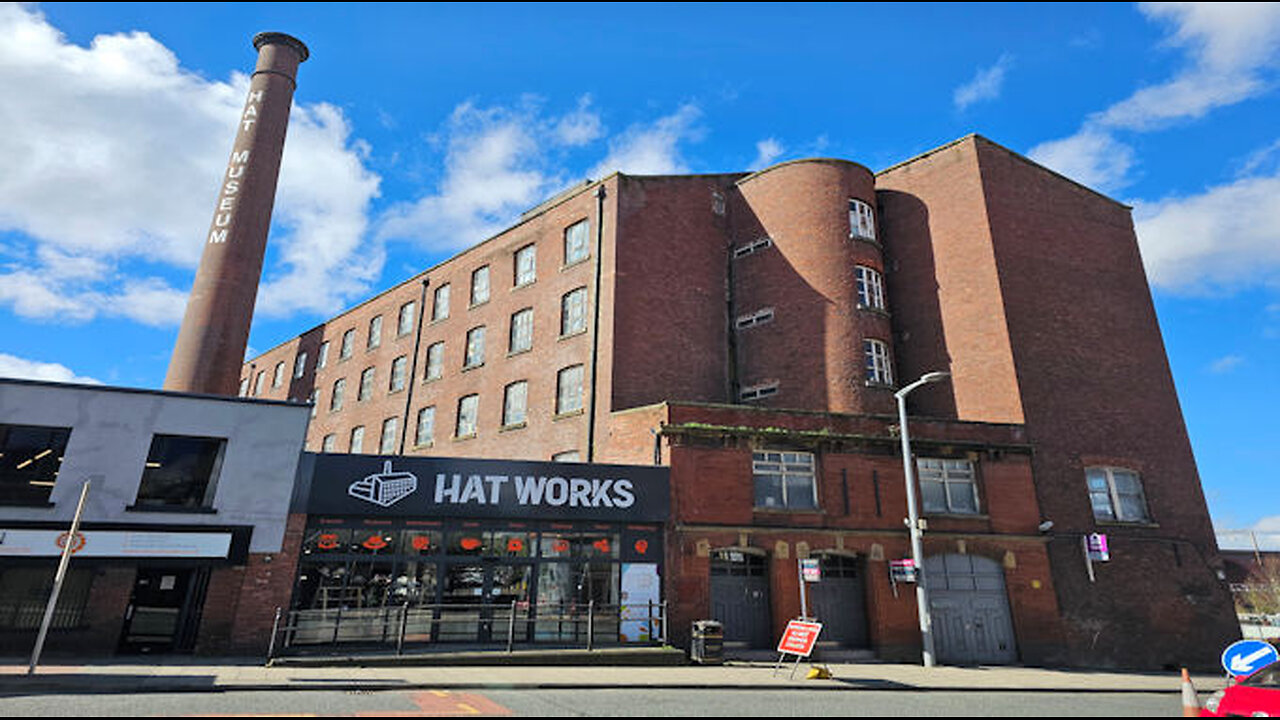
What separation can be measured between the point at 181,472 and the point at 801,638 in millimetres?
15447

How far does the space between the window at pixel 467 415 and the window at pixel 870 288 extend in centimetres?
1733

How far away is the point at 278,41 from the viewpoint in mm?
35938

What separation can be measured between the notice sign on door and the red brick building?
3.79 metres

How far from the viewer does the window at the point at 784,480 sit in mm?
20938

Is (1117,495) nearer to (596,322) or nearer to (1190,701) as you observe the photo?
Result: (1190,701)

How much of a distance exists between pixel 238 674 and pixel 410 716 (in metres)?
5.66

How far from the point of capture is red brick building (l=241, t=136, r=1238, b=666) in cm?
2084

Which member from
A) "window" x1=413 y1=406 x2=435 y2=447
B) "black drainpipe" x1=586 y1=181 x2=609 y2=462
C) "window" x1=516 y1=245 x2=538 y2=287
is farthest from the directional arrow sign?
"window" x1=413 y1=406 x2=435 y2=447

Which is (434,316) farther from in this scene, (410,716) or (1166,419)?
(1166,419)

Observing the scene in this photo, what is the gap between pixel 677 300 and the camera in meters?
28.1

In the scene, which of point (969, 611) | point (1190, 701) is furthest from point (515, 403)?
point (1190, 701)

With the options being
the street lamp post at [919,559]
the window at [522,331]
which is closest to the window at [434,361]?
the window at [522,331]

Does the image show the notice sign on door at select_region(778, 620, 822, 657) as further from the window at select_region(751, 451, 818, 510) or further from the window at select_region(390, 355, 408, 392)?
the window at select_region(390, 355, 408, 392)

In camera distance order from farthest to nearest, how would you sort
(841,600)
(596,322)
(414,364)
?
(414,364)
(596,322)
(841,600)
